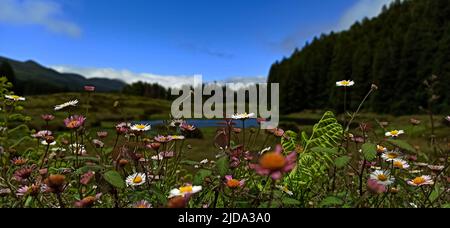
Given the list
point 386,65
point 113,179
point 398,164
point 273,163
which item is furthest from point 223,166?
point 386,65

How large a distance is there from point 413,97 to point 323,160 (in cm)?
7745

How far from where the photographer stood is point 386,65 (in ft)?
253

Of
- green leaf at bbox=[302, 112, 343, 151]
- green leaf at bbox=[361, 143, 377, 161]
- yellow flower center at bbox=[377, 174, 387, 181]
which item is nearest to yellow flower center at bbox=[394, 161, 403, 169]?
green leaf at bbox=[302, 112, 343, 151]

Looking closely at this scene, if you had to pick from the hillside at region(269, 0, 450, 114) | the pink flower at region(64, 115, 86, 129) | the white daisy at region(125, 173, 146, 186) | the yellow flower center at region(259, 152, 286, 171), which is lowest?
the white daisy at region(125, 173, 146, 186)

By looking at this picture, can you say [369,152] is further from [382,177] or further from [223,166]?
[223,166]

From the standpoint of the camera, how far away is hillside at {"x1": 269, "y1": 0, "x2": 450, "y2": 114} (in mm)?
71250

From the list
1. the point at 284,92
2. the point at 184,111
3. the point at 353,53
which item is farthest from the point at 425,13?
the point at 184,111

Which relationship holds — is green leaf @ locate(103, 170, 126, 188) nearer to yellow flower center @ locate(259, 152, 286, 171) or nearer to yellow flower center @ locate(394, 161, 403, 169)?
yellow flower center @ locate(259, 152, 286, 171)

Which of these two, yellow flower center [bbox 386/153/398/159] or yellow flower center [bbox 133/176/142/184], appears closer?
yellow flower center [bbox 133/176/142/184]

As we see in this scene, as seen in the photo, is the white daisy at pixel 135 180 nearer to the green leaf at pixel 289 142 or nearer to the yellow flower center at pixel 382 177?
the green leaf at pixel 289 142

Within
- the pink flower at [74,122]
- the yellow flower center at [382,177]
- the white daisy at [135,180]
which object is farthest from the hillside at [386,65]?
the pink flower at [74,122]

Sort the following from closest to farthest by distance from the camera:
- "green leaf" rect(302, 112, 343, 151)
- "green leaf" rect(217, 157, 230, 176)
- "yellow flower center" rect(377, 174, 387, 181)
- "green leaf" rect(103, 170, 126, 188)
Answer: "green leaf" rect(103, 170, 126, 188)
"green leaf" rect(217, 157, 230, 176)
"yellow flower center" rect(377, 174, 387, 181)
"green leaf" rect(302, 112, 343, 151)
